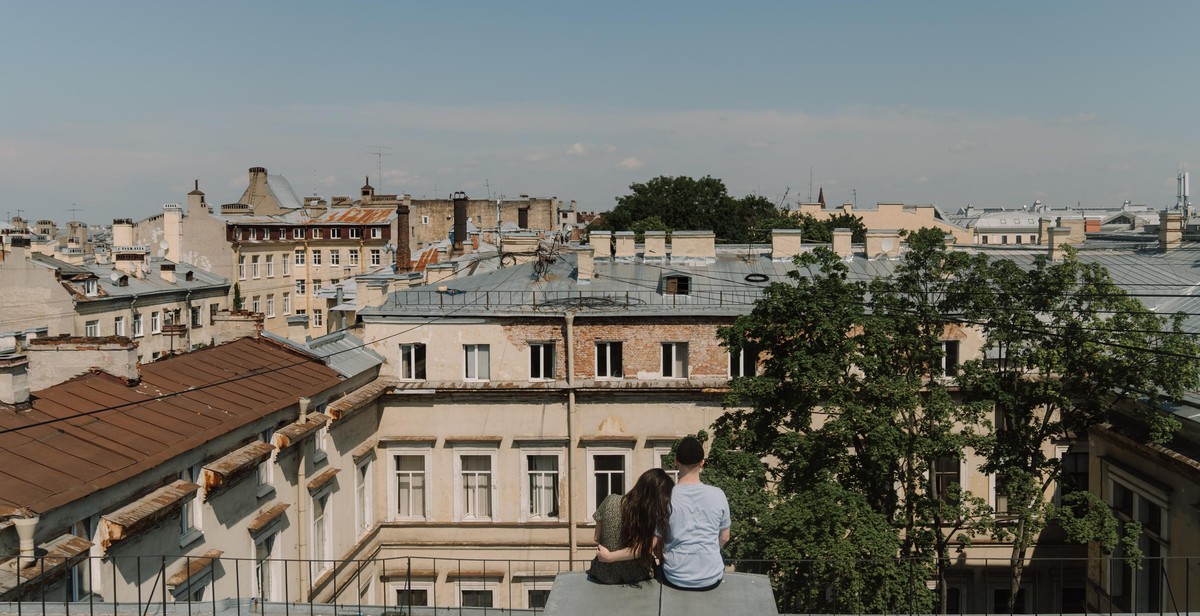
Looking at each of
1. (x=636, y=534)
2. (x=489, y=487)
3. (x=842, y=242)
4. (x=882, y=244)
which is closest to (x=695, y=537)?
(x=636, y=534)

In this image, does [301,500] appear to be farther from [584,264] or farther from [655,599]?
[655,599]

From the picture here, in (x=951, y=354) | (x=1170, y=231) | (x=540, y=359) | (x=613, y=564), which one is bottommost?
(x=540, y=359)

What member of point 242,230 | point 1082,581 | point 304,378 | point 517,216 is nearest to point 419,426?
point 304,378

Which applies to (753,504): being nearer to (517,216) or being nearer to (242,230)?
(242,230)

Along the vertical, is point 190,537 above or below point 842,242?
below

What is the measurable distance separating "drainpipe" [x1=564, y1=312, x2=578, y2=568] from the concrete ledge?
1609 centimetres

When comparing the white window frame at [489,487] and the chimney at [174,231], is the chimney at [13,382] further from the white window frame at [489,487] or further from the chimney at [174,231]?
the chimney at [174,231]

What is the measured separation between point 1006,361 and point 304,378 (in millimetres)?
12667

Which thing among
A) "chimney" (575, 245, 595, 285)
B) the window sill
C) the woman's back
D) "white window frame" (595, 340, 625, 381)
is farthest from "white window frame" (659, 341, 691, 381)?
the woman's back

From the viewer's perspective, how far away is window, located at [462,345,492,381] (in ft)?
78.8

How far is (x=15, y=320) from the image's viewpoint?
132 feet

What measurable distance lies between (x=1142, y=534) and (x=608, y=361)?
11.1 meters

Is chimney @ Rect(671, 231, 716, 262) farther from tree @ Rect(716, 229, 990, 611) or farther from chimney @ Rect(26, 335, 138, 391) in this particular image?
chimney @ Rect(26, 335, 138, 391)

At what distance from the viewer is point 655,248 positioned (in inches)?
1146
